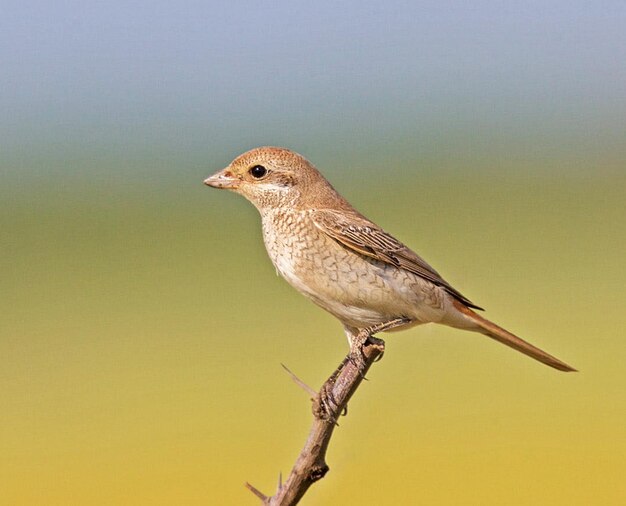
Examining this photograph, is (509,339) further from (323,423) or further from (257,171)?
(323,423)

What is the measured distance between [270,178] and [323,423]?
4.86 ft

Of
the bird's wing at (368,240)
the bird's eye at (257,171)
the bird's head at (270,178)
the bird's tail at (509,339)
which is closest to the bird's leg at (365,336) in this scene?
the bird's wing at (368,240)

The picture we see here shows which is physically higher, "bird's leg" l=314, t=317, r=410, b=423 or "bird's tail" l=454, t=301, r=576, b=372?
"bird's tail" l=454, t=301, r=576, b=372

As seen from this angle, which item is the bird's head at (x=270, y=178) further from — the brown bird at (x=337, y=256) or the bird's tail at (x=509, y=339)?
the bird's tail at (x=509, y=339)

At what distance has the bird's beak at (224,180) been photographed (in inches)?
157

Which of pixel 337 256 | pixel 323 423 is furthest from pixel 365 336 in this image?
pixel 323 423

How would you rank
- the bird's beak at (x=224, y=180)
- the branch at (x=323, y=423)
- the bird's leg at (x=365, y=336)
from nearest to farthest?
the branch at (x=323, y=423), the bird's leg at (x=365, y=336), the bird's beak at (x=224, y=180)

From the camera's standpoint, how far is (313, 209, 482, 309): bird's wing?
387 cm

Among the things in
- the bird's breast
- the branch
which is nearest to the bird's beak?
the bird's breast

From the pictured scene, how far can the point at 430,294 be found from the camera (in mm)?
4027

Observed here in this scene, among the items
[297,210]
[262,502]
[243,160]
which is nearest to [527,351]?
[297,210]

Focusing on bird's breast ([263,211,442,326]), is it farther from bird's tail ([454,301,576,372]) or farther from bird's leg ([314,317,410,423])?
bird's tail ([454,301,576,372])

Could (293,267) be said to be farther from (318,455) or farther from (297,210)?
(318,455)

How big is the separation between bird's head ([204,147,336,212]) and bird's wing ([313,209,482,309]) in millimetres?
157
